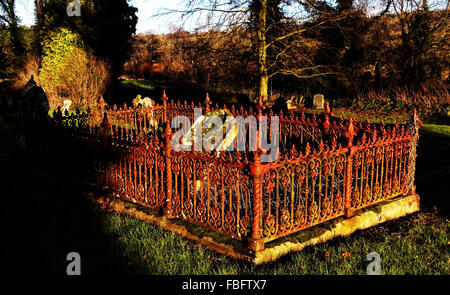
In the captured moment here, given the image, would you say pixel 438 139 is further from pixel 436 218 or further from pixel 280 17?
pixel 280 17

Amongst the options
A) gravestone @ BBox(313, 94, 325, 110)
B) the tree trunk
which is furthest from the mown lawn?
gravestone @ BBox(313, 94, 325, 110)

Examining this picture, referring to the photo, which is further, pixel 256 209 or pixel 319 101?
pixel 319 101

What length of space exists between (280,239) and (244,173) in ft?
3.35

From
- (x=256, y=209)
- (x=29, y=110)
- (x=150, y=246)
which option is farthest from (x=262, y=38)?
(x=150, y=246)

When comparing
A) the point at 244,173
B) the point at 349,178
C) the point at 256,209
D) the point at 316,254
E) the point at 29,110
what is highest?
the point at 29,110

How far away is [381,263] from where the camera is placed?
4691 millimetres

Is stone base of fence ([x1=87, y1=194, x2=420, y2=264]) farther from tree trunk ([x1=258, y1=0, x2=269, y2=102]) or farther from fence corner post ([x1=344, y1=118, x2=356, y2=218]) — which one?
tree trunk ([x1=258, y1=0, x2=269, y2=102])

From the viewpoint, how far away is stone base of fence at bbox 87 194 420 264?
5.06 metres

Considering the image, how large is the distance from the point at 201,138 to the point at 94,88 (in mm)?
13305

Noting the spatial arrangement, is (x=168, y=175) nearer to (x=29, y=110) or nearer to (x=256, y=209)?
(x=256, y=209)

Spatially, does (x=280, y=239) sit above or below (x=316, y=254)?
above

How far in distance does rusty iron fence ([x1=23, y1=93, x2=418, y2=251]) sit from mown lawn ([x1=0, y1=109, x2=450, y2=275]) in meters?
0.43

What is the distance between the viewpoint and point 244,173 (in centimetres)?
505

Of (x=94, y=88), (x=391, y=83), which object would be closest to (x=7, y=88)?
(x=94, y=88)
